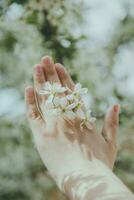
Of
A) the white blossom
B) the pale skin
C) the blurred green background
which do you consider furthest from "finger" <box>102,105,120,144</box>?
the blurred green background

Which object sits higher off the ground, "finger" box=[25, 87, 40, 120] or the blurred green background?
the blurred green background

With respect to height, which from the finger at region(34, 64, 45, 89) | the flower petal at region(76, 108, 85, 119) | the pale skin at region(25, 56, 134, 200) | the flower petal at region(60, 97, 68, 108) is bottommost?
the pale skin at region(25, 56, 134, 200)

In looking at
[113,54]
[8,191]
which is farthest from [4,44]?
[8,191]

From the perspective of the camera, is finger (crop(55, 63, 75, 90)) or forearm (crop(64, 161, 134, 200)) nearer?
forearm (crop(64, 161, 134, 200))

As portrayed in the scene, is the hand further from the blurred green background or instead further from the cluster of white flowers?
the blurred green background

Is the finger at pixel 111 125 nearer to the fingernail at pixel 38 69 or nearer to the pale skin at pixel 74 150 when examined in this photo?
the pale skin at pixel 74 150

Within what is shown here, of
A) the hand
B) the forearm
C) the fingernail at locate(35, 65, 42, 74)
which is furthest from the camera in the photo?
the fingernail at locate(35, 65, 42, 74)

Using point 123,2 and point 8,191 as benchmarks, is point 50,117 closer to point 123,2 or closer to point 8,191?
point 8,191
